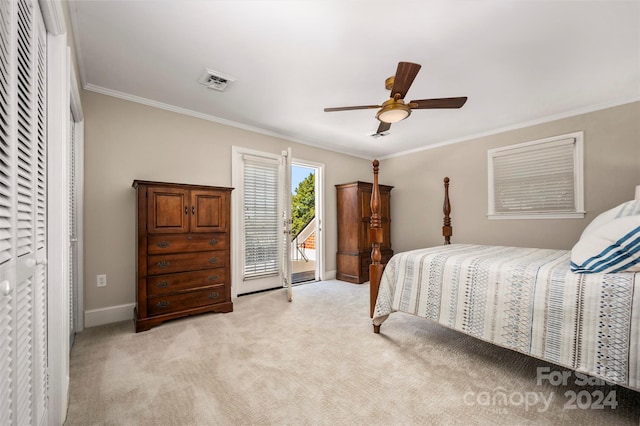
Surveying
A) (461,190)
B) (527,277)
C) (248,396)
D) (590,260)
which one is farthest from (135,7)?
(461,190)

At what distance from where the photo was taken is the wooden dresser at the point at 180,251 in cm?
262

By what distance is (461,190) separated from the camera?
4496 mm

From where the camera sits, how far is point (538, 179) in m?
3.78

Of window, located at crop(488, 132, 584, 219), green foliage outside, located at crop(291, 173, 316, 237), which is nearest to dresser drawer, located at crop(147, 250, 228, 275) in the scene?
window, located at crop(488, 132, 584, 219)

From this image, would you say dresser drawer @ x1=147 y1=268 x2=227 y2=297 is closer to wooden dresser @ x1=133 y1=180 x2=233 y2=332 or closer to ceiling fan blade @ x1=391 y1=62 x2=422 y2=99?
wooden dresser @ x1=133 y1=180 x2=233 y2=332

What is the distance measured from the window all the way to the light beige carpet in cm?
246

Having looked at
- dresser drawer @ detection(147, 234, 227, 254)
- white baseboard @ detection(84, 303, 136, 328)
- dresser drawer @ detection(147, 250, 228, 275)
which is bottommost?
white baseboard @ detection(84, 303, 136, 328)

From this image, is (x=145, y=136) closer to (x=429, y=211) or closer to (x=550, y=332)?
(x=550, y=332)

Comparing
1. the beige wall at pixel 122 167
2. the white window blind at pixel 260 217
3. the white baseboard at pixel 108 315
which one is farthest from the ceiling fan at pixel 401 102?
the white baseboard at pixel 108 315

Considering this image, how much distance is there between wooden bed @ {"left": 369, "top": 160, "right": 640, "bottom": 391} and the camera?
1382 mm

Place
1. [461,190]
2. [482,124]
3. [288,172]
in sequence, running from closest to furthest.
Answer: [288,172] < [482,124] < [461,190]

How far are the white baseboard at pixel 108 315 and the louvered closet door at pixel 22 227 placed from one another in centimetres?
179

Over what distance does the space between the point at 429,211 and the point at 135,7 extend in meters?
4.62

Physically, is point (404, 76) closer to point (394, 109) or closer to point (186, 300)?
point (394, 109)
